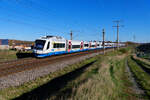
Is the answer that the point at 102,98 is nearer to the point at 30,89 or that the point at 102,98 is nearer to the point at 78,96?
the point at 78,96

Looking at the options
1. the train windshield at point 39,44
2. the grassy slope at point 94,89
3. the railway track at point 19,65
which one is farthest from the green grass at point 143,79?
the train windshield at point 39,44

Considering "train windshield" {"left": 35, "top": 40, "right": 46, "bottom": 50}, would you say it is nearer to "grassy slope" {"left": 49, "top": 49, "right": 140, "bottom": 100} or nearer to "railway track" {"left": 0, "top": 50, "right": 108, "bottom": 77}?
"railway track" {"left": 0, "top": 50, "right": 108, "bottom": 77}

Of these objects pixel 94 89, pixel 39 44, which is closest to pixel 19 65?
pixel 39 44

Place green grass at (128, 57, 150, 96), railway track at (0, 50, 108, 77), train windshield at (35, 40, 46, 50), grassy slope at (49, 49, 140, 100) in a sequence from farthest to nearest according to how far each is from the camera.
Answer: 1. train windshield at (35, 40, 46, 50)
2. railway track at (0, 50, 108, 77)
3. green grass at (128, 57, 150, 96)
4. grassy slope at (49, 49, 140, 100)

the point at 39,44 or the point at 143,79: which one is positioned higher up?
the point at 39,44

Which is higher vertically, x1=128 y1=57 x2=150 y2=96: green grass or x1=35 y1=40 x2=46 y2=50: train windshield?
x1=35 y1=40 x2=46 y2=50: train windshield

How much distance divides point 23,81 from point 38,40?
11817mm

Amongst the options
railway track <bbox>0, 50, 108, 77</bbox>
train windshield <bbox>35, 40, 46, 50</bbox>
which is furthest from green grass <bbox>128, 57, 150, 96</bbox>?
train windshield <bbox>35, 40, 46, 50</bbox>

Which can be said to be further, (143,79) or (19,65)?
(143,79)

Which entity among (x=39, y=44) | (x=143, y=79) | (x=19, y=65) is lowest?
(x=143, y=79)

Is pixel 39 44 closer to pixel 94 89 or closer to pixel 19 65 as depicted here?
pixel 19 65

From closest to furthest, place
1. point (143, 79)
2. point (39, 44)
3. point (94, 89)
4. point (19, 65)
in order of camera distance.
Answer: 1. point (94, 89)
2. point (19, 65)
3. point (143, 79)
4. point (39, 44)

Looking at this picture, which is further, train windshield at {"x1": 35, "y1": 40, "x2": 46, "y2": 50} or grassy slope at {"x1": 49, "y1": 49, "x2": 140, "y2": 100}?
train windshield at {"x1": 35, "y1": 40, "x2": 46, "y2": 50}

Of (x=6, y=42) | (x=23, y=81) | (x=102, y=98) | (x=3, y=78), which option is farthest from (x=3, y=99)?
(x=6, y=42)
